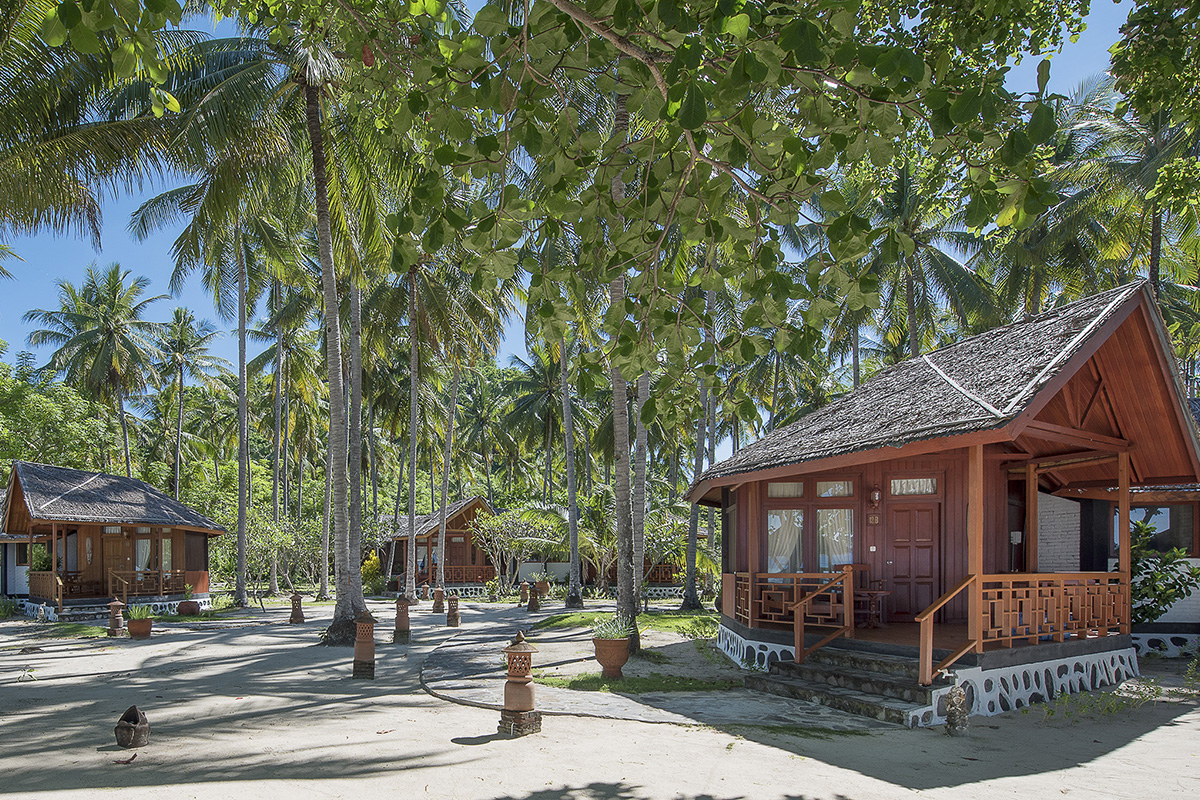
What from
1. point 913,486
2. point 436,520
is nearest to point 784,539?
point 913,486

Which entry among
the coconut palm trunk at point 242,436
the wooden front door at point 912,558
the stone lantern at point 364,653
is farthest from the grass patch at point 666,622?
the coconut palm trunk at point 242,436

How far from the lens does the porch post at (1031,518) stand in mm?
12070

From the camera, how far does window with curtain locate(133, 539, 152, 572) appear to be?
96.4ft

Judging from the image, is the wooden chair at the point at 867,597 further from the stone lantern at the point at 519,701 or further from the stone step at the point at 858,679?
the stone lantern at the point at 519,701

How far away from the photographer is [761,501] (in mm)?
14180

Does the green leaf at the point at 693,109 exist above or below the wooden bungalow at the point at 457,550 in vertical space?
above

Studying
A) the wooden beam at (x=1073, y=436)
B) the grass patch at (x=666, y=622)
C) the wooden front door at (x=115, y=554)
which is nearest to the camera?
the wooden beam at (x=1073, y=436)

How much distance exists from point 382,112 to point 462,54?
132 inches

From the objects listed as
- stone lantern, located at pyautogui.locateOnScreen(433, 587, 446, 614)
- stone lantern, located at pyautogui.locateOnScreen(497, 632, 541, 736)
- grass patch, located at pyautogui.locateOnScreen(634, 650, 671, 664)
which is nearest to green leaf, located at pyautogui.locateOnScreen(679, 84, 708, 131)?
stone lantern, located at pyautogui.locateOnScreen(497, 632, 541, 736)

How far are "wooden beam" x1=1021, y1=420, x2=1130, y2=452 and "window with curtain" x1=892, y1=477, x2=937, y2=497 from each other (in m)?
1.94

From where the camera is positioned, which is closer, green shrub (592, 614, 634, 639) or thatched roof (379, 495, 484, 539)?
green shrub (592, 614, 634, 639)

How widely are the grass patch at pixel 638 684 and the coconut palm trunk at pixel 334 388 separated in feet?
20.8

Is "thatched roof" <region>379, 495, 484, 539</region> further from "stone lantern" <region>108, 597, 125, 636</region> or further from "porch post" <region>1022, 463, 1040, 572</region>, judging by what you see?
"porch post" <region>1022, 463, 1040, 572</region>

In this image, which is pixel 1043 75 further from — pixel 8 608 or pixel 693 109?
pixel 8 608
